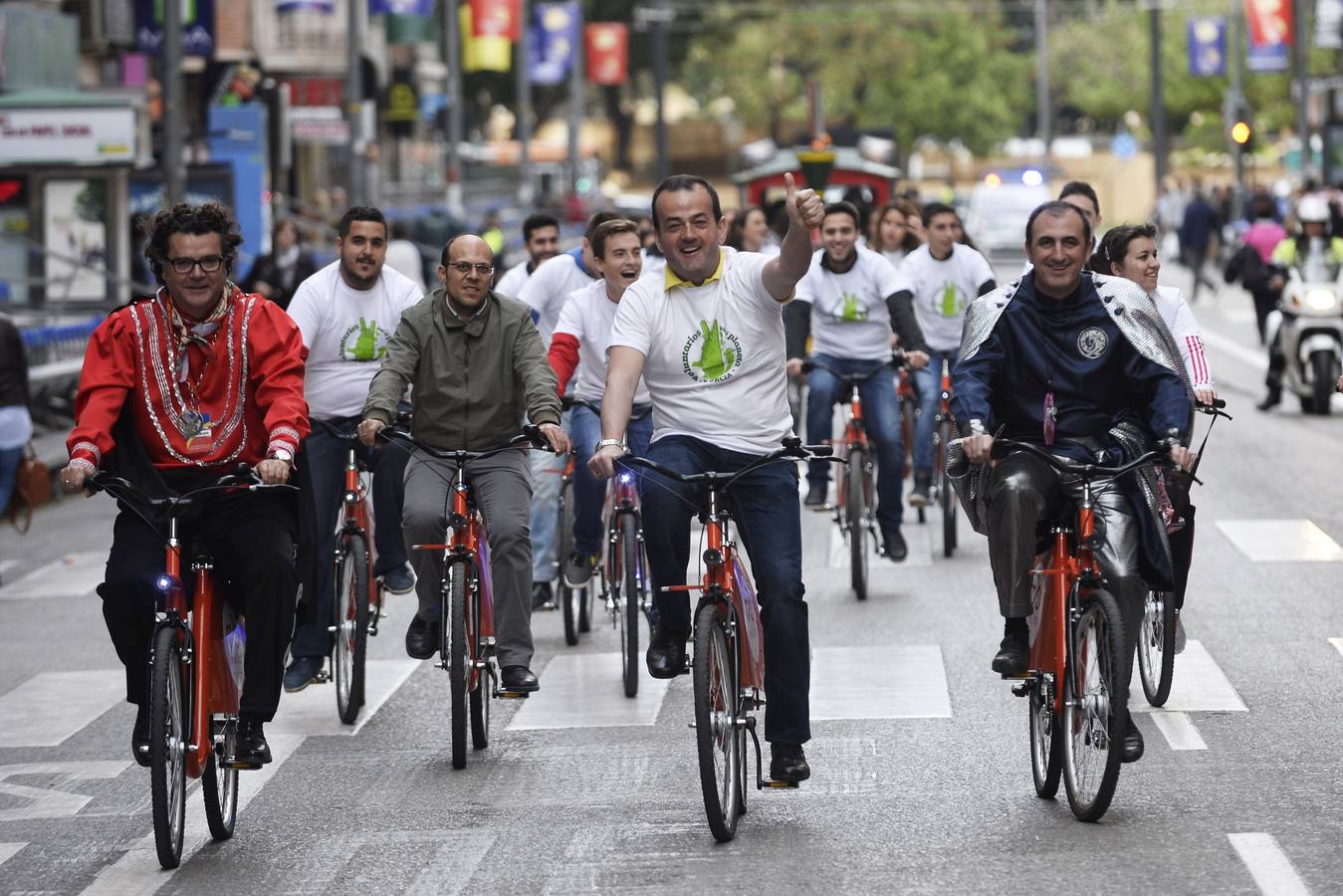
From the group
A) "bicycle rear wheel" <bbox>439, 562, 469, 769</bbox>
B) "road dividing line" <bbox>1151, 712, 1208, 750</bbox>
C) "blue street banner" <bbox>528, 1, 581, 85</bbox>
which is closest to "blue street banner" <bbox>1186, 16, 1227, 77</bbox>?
"blue street banner" <bbox>528, 1, 581, 85</bbox>

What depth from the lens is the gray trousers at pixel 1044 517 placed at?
24.9 feet

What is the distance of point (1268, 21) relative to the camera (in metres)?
52.6

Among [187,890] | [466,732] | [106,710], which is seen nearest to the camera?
[187,890]

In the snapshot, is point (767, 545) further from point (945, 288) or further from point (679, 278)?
point (945, 288)

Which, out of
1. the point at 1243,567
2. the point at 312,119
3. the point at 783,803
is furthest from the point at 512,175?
the point at 783,803

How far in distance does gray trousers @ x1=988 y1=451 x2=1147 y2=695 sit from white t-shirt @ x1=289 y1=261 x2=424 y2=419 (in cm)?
335

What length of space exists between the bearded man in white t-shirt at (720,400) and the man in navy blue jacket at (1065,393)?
1.98 feet

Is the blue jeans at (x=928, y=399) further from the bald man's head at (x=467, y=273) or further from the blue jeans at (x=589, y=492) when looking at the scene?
the bald man's head at (x=467, y=273)

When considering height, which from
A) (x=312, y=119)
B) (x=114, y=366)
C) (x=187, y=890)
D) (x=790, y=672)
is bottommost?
(x=187, y=890)

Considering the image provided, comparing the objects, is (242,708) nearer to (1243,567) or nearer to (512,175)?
(1243,567)

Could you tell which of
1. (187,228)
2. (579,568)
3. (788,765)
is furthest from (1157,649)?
(187,228)

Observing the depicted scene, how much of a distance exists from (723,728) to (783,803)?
713 mm

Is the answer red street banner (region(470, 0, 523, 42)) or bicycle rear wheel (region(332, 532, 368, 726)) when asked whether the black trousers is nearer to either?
bicycle rear wheel (region(332, 532, 368, 726))

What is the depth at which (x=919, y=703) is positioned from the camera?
9.63m
